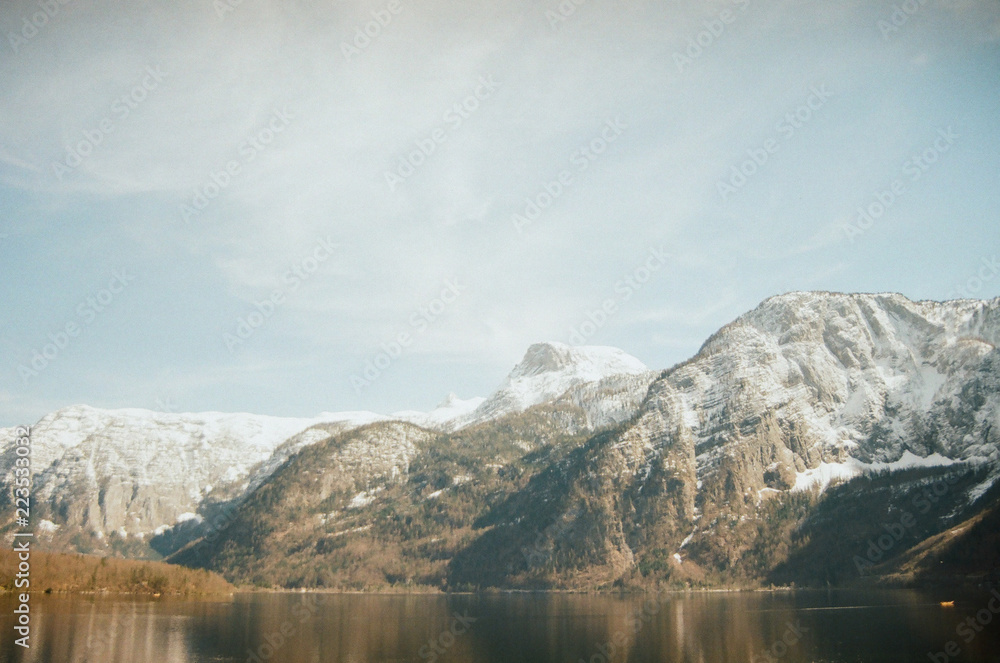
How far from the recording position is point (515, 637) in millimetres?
141125

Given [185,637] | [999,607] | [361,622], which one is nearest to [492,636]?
[361,622]

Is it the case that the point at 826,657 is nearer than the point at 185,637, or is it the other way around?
the point at 826,657

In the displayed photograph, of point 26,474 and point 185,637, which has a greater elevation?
point 26,474

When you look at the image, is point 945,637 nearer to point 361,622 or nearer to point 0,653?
point 361,622

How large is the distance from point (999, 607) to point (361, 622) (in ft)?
467

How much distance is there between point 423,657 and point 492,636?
34811 millimetres

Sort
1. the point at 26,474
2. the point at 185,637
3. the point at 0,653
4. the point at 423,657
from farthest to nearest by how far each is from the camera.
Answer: the point at 185,637, the point at 26,474, the point at 423,657, the point at 0,653

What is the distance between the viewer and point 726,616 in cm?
17900

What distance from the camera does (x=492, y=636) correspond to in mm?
142875

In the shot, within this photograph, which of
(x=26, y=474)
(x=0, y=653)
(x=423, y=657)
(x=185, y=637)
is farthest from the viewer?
(x=185, y=637)

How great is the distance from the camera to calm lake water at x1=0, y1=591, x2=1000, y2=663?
107 metres

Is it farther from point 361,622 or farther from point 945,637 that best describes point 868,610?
point 361,622

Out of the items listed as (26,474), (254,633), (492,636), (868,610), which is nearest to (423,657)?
(492,636)

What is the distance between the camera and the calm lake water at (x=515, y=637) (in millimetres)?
107125
